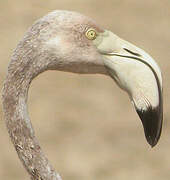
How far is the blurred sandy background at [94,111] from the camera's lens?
550cm

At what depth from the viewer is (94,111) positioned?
589cm

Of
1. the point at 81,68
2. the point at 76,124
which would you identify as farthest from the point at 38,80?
the point at 81,68

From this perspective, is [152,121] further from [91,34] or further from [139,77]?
[91,34]

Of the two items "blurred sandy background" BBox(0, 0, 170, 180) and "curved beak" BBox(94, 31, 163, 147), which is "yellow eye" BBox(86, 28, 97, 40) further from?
"blurred sandy background" BBox(0, 0, 170, 180)

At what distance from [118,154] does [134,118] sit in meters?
0.39

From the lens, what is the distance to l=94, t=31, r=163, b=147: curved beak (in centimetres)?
221

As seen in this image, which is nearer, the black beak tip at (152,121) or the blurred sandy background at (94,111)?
the black beak tip at (152,121)

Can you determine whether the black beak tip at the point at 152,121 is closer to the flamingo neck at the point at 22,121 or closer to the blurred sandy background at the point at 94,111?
the flamingo neck at the point at 22,121

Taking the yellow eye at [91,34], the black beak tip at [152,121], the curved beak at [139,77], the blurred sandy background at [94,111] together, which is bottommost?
the black beak tip at [152,121]

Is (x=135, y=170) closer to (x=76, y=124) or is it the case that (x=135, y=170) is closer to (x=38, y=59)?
(x=76, y=124)

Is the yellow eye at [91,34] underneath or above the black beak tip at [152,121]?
above

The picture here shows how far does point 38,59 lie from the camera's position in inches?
87.8

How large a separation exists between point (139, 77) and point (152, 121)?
152 mm

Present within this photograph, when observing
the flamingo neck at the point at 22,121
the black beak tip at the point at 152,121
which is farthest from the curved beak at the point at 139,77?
the flamingo neck at the point at 22,121
